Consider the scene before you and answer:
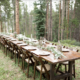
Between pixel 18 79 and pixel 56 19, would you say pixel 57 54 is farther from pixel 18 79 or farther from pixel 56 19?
pixel 56 19

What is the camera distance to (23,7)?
3191 cm

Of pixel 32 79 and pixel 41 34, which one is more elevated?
pixel 41 34

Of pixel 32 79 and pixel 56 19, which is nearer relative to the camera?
pixel 32 79

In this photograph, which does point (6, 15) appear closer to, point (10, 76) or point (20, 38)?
point (20, 38)

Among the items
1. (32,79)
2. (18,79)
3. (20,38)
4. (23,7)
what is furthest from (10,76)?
(23,7)

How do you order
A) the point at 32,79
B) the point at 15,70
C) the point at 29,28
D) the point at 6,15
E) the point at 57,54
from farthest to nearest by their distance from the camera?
the point at 29,28 < the point at 6,15 < the point at 15,70 < the point at 32,79 < the point at 57,54

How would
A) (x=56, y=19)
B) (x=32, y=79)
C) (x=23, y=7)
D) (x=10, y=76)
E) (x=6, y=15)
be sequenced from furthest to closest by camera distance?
(x=23, y=7)
(x=56, y=19)
(x=6, y=15)
(x=10, y=76)
(x=32, y=79)

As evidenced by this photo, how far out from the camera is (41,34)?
41.4 feet

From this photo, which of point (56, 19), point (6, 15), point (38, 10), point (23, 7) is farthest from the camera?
point (23, 7)

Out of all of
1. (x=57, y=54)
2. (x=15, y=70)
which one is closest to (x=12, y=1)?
(x=15, y=70)

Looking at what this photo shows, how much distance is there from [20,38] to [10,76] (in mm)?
2664

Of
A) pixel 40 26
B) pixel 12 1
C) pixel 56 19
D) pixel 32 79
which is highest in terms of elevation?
pixel 12 1

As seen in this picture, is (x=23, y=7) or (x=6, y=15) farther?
(x=23, y=7)

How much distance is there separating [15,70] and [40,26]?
9244 mm
